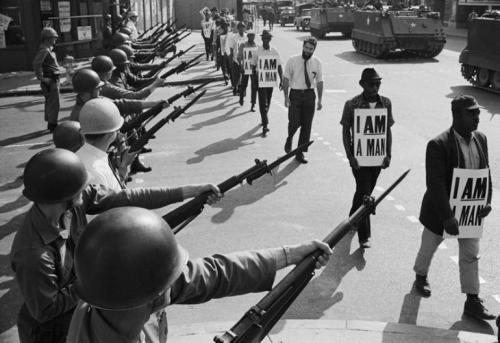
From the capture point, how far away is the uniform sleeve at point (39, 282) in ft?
9.77

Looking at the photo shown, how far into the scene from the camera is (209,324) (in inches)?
186

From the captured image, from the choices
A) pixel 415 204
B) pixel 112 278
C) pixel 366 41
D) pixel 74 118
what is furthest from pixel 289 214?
pixel 366 41

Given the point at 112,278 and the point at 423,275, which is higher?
the point at 112,278

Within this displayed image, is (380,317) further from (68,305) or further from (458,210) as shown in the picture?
(68,305)

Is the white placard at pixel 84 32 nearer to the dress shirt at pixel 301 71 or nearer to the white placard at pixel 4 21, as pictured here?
the white placard at pixel 4 21

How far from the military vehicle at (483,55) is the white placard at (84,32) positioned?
46.8 ft

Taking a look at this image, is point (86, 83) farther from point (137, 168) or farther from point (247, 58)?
point (247, 58)

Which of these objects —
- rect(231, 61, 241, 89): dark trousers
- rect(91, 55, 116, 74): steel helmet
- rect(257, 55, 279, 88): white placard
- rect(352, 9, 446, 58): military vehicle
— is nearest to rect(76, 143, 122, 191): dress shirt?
rect(91, 55, 116, 74): steel helmet

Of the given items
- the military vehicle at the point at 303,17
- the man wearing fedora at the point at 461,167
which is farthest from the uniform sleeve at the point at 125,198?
the military vehicle at the point at 303,17

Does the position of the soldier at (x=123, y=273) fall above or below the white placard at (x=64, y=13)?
below

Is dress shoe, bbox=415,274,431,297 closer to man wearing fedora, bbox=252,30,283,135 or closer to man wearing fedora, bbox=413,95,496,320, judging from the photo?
man wearing fedora, bbox=413,95,496,320

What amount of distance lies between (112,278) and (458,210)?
3.64 metres

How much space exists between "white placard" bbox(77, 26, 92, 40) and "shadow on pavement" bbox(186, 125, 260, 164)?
45.8 ft

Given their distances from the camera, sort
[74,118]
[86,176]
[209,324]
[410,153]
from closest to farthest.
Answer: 1. [86,176]
2. [209,324]
3. [74,118]
4. [410,153]
